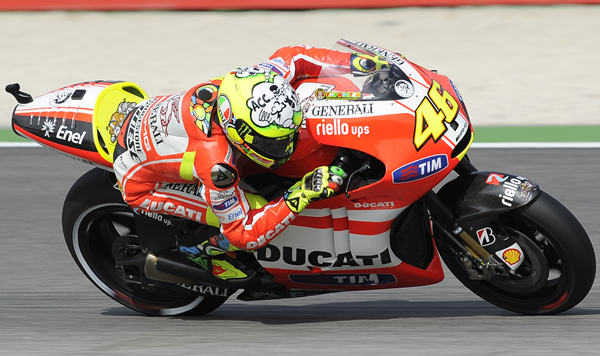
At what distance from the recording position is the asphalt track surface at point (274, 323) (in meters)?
3.93

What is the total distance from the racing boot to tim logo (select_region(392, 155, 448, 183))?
963mm

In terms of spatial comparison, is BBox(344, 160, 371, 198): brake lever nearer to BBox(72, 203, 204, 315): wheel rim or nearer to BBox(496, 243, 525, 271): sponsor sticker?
BBox(496, 243, 525, 271): sponsor sticker

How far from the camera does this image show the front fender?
3.81 m

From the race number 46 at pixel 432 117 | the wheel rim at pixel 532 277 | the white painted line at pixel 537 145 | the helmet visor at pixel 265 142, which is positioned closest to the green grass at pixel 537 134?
the white painted line at pixel 537 145

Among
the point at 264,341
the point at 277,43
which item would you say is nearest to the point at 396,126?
the point at 264,341

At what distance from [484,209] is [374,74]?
788 millimetres

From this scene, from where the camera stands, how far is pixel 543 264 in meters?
3.93

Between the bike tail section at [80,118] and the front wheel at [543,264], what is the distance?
1773mm

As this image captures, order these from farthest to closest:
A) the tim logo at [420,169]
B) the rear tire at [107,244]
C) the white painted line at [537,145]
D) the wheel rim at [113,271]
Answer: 1. the white painted line at [537,145]
2. the wheel rim at [113,271]
3. the rear tire at [107,244]
4. the tim logo at [420,169]

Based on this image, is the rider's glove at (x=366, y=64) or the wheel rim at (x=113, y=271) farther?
the wheel rim at (x=113, y=271)

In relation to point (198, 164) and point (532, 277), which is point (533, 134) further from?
point (198, 164)

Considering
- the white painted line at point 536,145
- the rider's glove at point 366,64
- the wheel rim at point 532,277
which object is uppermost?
the rider's glove at point 366,64

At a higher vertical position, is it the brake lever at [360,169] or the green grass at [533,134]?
the brake lever at [360,169]

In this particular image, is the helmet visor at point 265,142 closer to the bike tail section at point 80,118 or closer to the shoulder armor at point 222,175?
the shoulder armor at point 222,175
